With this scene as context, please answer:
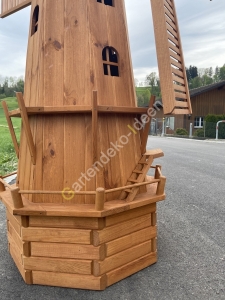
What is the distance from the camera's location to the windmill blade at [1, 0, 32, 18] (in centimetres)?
361

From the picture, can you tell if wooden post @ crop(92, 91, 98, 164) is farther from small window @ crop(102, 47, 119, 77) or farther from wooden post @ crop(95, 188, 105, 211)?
small window @ crop(102, 47, 119, 77)

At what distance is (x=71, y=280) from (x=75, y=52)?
2.55 meters

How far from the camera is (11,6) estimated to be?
3.79m

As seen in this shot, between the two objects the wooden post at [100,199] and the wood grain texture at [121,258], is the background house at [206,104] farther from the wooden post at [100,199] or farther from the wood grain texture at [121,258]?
the wooden post at [100,199]

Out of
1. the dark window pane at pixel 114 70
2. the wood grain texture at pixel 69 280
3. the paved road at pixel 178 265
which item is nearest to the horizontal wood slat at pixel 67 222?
the wood grain texture at pixel 69 280

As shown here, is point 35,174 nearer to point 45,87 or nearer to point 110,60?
point 45,87

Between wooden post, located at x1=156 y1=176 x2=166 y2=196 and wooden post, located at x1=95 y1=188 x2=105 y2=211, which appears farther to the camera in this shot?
wooden post, located at x1=156 y1=176 x2=166 y2=196

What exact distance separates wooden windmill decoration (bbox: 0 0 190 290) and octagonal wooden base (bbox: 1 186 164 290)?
0.4 inches

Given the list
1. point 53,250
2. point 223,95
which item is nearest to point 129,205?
point 53,250

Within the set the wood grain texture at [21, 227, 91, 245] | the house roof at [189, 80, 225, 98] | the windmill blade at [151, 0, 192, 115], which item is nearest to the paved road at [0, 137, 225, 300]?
the wood grain texture at [21, 227, 91, 245]

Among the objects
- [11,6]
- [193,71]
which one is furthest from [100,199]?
[193,71]

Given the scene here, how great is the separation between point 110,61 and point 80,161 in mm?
1361

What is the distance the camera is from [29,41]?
11.4 feet

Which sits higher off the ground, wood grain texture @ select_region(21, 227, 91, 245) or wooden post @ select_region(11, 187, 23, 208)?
wooden post @ select_region(11, 187, 23, 208)
